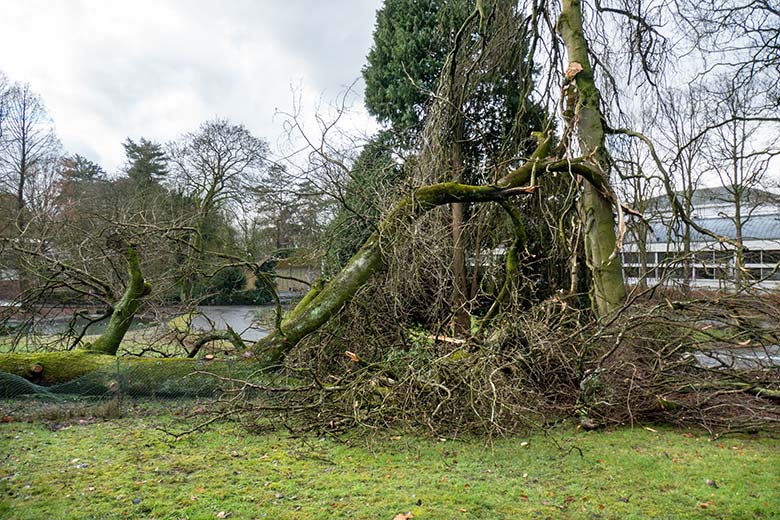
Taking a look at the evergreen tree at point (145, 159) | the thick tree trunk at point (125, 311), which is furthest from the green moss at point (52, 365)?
the evergreen tree at point (145, 159)

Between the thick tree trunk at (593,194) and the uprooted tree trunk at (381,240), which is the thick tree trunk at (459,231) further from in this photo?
the thick tree trunk at (593,194)

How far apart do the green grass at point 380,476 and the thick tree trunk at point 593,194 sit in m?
2.13

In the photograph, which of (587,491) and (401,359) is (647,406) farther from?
(401,359)

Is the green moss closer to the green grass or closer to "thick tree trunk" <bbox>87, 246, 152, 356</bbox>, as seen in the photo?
"thick tree trunk" <bbox>87, 246, 152, 356</bbox>

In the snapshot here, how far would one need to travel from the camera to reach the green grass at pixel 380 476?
2941 mm

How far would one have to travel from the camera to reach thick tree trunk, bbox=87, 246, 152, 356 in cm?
700

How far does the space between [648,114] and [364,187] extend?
197 inches

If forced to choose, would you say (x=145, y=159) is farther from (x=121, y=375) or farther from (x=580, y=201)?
(x=580, y=201)

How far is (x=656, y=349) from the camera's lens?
5.20m

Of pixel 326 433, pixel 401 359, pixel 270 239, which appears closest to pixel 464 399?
pixel 401 359

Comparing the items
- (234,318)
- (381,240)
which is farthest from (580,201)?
(234,318)

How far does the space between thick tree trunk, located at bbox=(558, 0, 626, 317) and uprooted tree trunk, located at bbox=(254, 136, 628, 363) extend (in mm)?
403

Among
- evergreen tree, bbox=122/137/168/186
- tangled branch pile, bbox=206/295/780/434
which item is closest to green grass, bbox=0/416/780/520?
tangled branch pile, bbox=206/295/780/434

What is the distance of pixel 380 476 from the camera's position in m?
3.59
